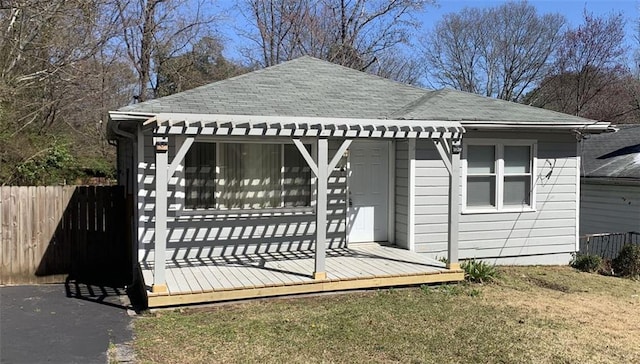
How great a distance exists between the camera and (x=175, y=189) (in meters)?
8.17

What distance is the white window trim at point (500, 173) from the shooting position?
936 centimetres

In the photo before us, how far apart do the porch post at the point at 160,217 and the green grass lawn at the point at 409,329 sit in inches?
16.4

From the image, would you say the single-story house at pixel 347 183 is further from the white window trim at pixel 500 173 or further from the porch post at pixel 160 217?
the porch post at pixel 160 217

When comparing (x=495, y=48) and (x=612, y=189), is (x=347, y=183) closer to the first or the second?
(x=612, y=189)

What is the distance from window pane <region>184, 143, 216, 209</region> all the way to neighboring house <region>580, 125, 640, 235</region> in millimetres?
10216

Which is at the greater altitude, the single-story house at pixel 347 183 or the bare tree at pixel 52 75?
the bare tree at pixel 52 75

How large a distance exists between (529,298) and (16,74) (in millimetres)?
13829

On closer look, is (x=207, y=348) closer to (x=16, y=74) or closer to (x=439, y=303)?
(x=439, y=303)

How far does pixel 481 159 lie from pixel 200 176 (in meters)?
5.02

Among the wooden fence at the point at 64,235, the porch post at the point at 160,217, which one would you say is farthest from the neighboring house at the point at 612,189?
the wooden fence at the point at 64,235

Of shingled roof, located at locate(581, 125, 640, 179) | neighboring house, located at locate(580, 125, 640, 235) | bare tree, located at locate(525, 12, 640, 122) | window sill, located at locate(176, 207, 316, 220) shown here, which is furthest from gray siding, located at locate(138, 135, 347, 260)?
bare tree, located at locate(525, 12, 640, 122)

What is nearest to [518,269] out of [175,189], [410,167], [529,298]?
[529,298]

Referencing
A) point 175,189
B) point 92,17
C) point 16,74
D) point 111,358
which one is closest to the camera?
point 111,358

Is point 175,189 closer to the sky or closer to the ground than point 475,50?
closer to the ground
